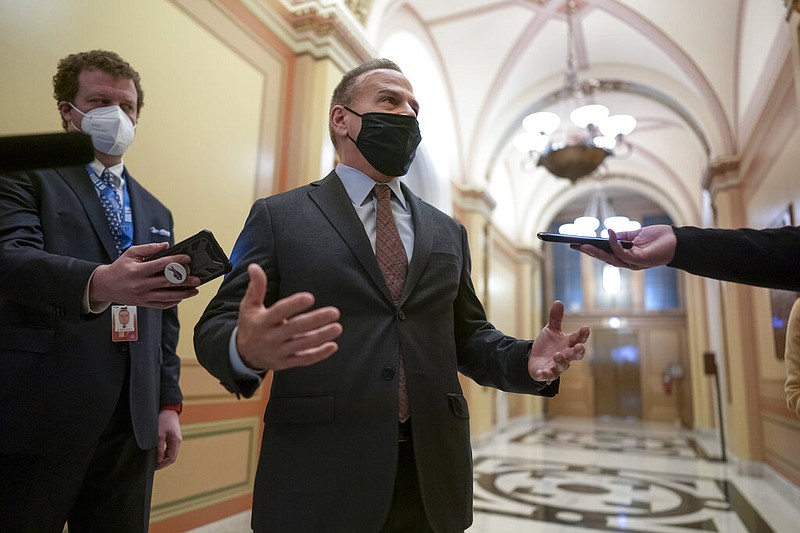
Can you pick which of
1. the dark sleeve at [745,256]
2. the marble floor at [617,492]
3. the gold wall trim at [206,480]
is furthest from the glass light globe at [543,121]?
the dark sleeve at [745,256]

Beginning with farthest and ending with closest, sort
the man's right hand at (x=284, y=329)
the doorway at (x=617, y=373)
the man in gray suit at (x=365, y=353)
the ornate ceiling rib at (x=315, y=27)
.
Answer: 1. the doorway at (x=617, y=373)
2. the ornate ceiling rib at (x=315, y=27)
3. the man in gray suit at (x=365, y=353)
4. the man's right hand at (x=284, y=329)

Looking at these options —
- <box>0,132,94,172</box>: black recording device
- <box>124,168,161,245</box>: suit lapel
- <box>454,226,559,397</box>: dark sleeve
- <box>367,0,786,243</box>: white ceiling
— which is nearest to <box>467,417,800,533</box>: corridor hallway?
<box>454,226,559,397</box>: dark sleeve

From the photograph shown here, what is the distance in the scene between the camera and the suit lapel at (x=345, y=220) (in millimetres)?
1242

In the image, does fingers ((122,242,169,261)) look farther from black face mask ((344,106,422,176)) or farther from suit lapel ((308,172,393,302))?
black face mask ((344,106,422,176))

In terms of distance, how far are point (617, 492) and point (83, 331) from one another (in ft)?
16.7

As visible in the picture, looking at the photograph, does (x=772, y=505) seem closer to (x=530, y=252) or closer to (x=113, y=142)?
(x=113, y=142)

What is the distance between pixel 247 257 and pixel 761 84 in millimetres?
6151

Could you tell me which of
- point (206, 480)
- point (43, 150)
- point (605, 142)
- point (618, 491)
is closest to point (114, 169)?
point (43, 150)

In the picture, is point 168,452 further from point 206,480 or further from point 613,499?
point 613,499

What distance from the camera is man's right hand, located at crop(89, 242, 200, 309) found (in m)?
1.11

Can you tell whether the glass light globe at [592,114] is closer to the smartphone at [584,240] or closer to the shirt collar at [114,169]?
the smartphone at [584,240]

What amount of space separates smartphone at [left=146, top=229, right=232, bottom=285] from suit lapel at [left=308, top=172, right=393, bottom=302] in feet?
0.94

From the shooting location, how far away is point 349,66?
457 centimetres

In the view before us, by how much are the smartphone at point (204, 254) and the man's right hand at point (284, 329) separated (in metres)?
0.25
